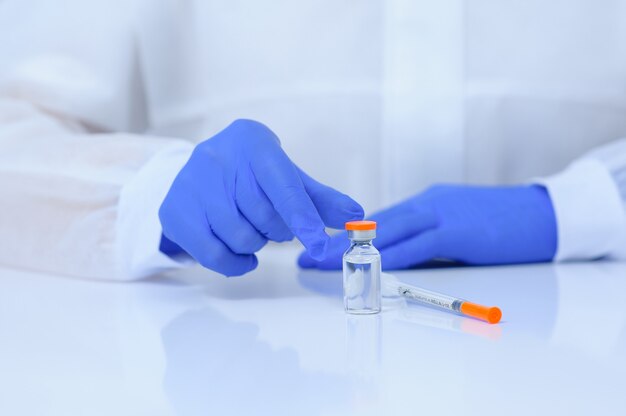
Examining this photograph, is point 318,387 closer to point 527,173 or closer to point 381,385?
point 381,385

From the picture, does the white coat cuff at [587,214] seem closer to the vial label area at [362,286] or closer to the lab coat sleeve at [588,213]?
the lab coat sleeve at [588,213]

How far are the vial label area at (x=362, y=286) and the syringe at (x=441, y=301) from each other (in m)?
0.05

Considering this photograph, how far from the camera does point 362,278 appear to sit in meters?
0.84

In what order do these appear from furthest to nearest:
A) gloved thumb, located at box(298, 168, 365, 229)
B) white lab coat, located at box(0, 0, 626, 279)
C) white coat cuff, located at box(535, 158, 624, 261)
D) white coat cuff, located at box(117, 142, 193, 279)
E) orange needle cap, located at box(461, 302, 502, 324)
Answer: white lab coat, located at box(0, 0, 626, 279)
white coat cuff, located at box(535, 158, 624, 261)
white coat cuff, located at box(117, 142, 193, 279)
gloved thumb, located at box(298, 168, 365, 229)
orange needle cap, located at box(461, 302, 502, 324)

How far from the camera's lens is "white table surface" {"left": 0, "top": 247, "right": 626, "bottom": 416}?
0.56 metres

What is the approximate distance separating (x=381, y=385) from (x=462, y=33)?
88 centimetres

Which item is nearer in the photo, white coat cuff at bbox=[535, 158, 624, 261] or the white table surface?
the white table surface

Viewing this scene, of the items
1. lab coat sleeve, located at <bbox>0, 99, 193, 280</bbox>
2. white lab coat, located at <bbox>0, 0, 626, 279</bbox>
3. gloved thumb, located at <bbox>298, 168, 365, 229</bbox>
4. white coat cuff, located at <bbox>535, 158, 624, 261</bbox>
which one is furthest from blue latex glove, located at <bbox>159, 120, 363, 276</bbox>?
white coat cuff, located at <bbox>535, 158, 624, 261</bbox>

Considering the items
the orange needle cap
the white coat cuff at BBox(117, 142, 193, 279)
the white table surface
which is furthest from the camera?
the white coat cuff at BBox(117, 142, 193, 279)

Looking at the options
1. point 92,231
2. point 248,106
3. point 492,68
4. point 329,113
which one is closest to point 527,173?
point 492,68

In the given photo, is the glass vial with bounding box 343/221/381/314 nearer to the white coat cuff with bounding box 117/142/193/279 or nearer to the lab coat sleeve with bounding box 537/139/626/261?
the white coat cuff with bounding box 117/142/193/279

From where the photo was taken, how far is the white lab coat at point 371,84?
1319 mm

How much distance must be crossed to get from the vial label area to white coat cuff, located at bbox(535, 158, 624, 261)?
0.46 meters

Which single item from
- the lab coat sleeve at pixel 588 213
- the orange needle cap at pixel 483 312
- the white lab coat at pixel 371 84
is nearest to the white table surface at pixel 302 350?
the orange needle cap at pixel 483 312
